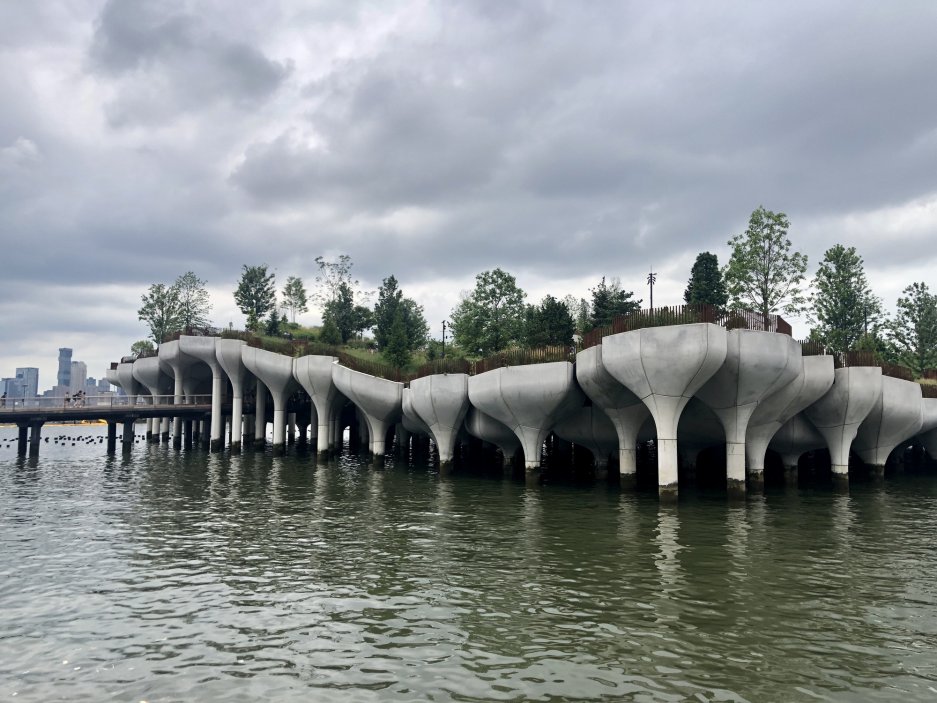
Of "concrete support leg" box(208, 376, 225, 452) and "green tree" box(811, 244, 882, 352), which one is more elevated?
"green tree" box(811, 244, 882, 352)

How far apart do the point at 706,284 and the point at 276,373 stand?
47.0 metres

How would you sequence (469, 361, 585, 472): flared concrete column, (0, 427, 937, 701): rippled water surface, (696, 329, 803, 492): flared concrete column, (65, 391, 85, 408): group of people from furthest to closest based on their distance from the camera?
(65, 391, 85, 408): group of people < (469, 361, 585, 472): flared concrete column < (696, 329, 803, 492): flared concrete column < (0, 427, 937, 701): rippled water surface

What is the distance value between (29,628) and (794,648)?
1516 centimetres

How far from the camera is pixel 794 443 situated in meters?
37.7

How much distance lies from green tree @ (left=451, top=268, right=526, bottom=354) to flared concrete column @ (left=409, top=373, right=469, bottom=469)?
111ft

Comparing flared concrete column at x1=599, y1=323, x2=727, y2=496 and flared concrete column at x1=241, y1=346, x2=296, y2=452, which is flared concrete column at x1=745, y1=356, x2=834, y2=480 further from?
flared concrete column at x1=241, y1=346, x2=296, y2=452

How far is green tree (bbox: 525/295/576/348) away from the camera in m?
61.4

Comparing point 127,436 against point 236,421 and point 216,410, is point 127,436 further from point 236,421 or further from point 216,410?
point 236,421

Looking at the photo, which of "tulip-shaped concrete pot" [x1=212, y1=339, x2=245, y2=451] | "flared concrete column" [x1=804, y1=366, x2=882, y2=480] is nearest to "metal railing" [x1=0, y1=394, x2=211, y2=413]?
"tulip-shaped concrete pot" [x1=212, y1=339, x2=245, y2=451]

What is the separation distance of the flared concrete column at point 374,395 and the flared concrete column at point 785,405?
24187mm

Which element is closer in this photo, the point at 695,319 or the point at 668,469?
the point at 695,319

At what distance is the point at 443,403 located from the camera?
39344 mm

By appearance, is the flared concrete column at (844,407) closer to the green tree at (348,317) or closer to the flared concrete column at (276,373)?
the flared concrete column at (276,373)

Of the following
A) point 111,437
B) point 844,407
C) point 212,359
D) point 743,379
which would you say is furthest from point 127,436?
point 844,407
